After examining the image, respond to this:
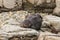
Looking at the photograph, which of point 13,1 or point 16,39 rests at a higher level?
point 13,1

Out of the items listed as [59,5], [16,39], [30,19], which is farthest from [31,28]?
[59,5]

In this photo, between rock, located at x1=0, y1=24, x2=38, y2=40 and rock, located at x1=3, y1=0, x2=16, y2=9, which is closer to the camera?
rock, located at x1=0, y1=24, x2=38, y2=40

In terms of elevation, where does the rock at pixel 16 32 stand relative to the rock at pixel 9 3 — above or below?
below

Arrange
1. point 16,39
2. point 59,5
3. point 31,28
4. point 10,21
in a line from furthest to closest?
1. point 59,5
2. point 10,21
3. point 31,28
4. point 16,39

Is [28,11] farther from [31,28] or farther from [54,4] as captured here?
[31,28]

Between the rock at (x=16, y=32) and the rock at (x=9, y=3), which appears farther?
the rock at (x=9, y=3)

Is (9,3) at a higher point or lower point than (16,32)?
higher

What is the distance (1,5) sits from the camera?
2.87 metres

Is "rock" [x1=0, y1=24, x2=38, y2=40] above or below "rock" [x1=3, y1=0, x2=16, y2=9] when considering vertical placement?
below

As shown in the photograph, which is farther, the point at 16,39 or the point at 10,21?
the point at 10,21

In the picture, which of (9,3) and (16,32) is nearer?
(16,32)

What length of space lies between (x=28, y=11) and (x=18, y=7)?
0.53 ft

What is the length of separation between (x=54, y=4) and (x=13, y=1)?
0.60 meters

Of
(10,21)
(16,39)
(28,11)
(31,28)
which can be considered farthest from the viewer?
(28,11)
